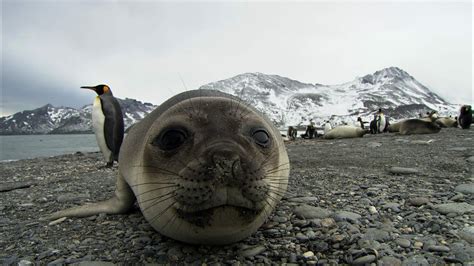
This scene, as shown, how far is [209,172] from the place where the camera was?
1958mm

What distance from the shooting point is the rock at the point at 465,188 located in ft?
12.1

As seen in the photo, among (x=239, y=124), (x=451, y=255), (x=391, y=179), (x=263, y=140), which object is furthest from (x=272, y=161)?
(x=391, y=179)

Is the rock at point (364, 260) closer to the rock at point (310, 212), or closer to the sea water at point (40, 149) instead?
the rock at point (310, 212)

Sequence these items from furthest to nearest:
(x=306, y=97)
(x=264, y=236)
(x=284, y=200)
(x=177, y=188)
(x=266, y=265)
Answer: (x=306, y=97) < (x=284, y=200) < (x=264, y=236) < (x=266, y=265) < (x=177, y=188)

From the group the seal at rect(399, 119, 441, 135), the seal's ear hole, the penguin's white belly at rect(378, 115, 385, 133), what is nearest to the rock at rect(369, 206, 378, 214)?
the seal's ear hole

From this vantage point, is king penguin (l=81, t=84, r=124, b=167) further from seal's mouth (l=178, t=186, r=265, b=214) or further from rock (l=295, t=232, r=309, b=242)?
seal's mouth (l=178, t=186, r=265, b=214)

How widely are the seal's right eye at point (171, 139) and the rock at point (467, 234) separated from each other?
234 centimetres

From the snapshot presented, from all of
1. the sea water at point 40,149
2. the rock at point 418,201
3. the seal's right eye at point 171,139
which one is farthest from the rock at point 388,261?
the sea water at point 40,149

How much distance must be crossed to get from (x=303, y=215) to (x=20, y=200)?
4.33 meters

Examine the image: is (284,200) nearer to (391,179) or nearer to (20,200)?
(391,179)

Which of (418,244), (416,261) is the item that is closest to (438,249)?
(418,244)

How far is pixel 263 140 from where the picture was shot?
2525 millimetres

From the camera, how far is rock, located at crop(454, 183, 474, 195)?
3.69 m

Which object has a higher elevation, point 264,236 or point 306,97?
point 306,97
